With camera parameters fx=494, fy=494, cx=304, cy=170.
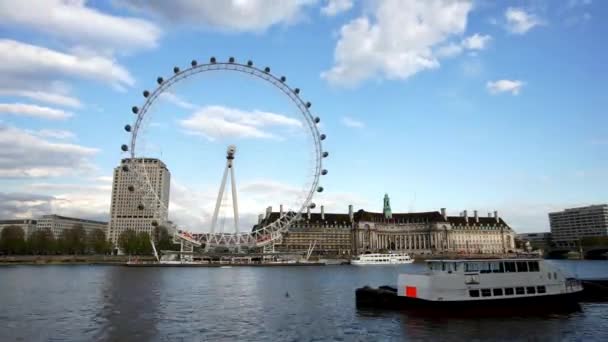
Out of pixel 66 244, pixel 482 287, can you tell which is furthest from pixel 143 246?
pixel 482 287

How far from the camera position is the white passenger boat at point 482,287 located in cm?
3947

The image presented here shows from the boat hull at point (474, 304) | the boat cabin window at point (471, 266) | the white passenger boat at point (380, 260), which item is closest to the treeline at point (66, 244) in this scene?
the white passenger boat at point (380, 260)

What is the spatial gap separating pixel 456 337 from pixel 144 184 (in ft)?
271

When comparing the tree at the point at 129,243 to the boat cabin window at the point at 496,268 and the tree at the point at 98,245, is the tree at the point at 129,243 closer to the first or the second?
the tree at the point at 98,245

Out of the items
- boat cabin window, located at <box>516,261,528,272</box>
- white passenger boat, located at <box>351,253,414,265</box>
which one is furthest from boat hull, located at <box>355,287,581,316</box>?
white passenger boat, located at <box>351,253,414,265</box>

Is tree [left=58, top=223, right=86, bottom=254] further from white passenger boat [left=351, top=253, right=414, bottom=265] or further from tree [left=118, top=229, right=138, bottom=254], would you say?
white passenger boat [left=351, top=253, right=414, bottom=265]

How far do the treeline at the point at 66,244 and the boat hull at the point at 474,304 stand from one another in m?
150

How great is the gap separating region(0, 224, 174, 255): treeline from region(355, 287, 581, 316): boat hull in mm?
149624

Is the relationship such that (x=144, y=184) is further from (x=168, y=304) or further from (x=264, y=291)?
(x=168, y=304)

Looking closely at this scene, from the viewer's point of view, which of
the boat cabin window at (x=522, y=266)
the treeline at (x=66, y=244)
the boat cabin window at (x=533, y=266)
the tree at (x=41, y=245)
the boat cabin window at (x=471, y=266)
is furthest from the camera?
the tree at (x=41, y=245)

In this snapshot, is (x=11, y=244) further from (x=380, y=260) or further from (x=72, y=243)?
(x=380, y=260)

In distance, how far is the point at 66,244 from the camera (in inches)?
6900

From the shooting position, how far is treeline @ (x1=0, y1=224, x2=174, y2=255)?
547ft

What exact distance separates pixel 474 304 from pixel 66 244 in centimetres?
16822
